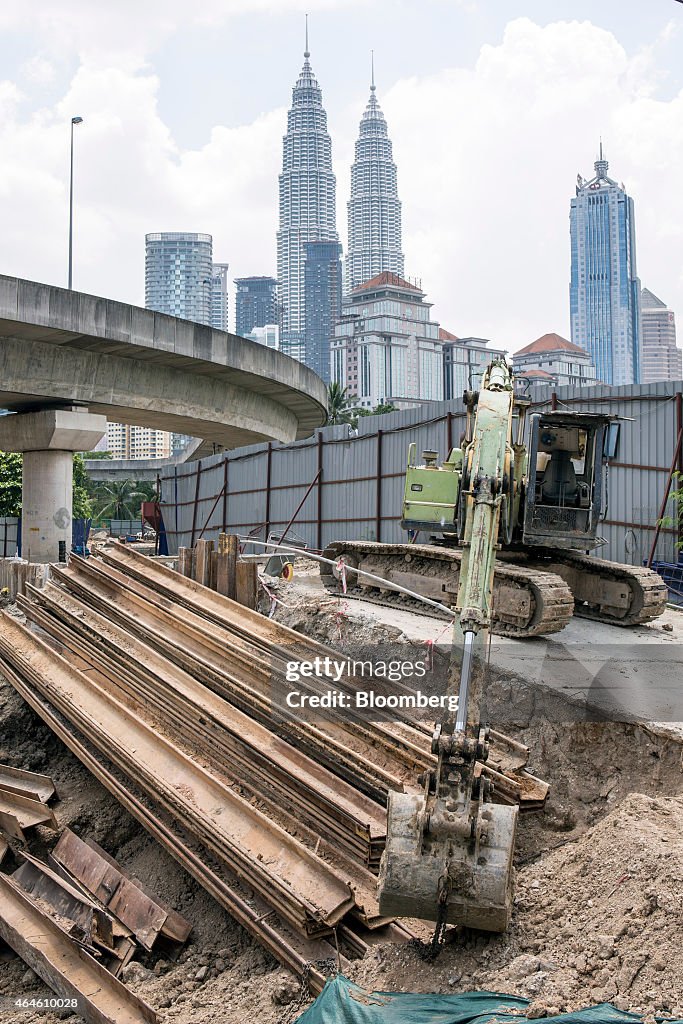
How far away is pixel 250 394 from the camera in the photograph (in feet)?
75.7

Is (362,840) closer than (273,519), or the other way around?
(362,840)

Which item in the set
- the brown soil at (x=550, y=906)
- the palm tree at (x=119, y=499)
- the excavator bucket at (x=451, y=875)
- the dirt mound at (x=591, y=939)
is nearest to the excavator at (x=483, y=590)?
the excavator bucket at (x=451, y=875)

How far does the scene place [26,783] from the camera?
10109 mm

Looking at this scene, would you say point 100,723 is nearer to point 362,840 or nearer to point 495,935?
point 362,840

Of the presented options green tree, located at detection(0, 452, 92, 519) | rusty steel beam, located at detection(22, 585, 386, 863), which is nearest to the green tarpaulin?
rusty steel beam, located at detection(22, 585, 386, 863)

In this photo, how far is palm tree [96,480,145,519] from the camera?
6819cm

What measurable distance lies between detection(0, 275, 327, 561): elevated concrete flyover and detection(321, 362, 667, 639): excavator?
781 cm

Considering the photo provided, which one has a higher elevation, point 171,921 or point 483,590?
point 483,590

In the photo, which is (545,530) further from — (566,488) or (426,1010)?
(426,1010)

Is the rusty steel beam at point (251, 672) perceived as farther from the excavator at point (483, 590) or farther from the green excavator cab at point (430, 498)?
the green excavator cab at point (430, 498)

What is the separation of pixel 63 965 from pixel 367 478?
47.9 feet

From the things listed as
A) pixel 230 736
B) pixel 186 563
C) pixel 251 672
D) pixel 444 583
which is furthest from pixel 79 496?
pixel 230 736

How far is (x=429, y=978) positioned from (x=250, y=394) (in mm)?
18421

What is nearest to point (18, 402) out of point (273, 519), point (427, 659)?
point (273, 519)
